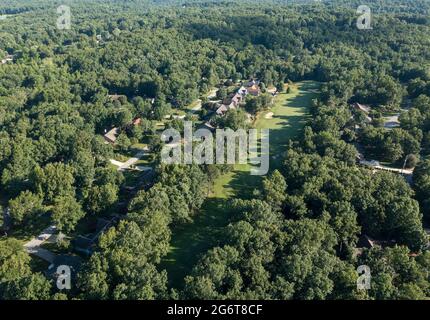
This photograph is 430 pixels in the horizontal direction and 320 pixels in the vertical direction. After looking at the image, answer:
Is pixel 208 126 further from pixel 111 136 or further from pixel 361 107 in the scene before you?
pixel 361 107

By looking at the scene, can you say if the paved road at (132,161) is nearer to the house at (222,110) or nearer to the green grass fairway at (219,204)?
the green grass fairway at (219,204)

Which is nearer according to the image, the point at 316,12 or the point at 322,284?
the point at 322,284

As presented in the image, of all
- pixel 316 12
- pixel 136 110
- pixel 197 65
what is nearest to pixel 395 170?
pixel 136 110

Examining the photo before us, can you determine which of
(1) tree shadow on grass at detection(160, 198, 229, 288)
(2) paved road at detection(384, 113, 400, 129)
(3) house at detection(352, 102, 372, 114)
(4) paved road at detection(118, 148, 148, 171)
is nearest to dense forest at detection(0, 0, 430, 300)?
(1) tree shadow on grass at detection(160, 198, 229, 288)

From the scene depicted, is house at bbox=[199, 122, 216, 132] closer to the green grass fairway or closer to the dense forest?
the dense forest
